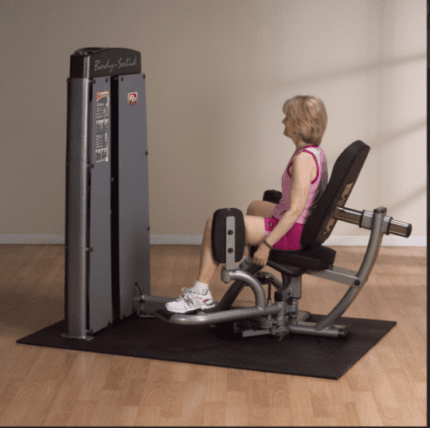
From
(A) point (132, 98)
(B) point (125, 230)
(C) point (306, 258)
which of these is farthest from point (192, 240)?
(C) point (306, 258)

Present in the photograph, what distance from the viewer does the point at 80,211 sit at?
126 inches

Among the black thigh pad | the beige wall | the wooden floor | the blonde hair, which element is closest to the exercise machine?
the black thigh pad

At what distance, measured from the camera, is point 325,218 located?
3.12m

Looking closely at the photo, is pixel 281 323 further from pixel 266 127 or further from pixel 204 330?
pixel 266 127

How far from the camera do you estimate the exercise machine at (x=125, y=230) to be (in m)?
3.15

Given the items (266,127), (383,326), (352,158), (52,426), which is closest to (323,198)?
(352,158)

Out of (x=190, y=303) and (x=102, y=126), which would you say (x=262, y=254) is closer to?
(x=190, y=303)

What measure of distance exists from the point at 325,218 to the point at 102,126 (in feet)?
3.40

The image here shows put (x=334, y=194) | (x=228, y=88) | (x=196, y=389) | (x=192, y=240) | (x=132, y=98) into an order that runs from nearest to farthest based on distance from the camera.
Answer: (x=196, y=389) < (x=334, y=194) < (x=132, y=98) < (x=228, y=88) < (x=192, y=240)

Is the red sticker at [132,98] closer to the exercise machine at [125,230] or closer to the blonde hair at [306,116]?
the exercise machine at [125,230]

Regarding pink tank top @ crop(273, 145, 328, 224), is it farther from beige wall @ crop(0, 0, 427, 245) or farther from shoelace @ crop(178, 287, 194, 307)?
beige wall @ crop(0, 0, 427, 245)

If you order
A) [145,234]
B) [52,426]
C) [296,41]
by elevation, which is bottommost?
[52,426]

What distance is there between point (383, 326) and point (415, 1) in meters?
2.79

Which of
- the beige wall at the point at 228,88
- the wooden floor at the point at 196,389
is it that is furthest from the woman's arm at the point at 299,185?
the beige wall at the point at 228,88
